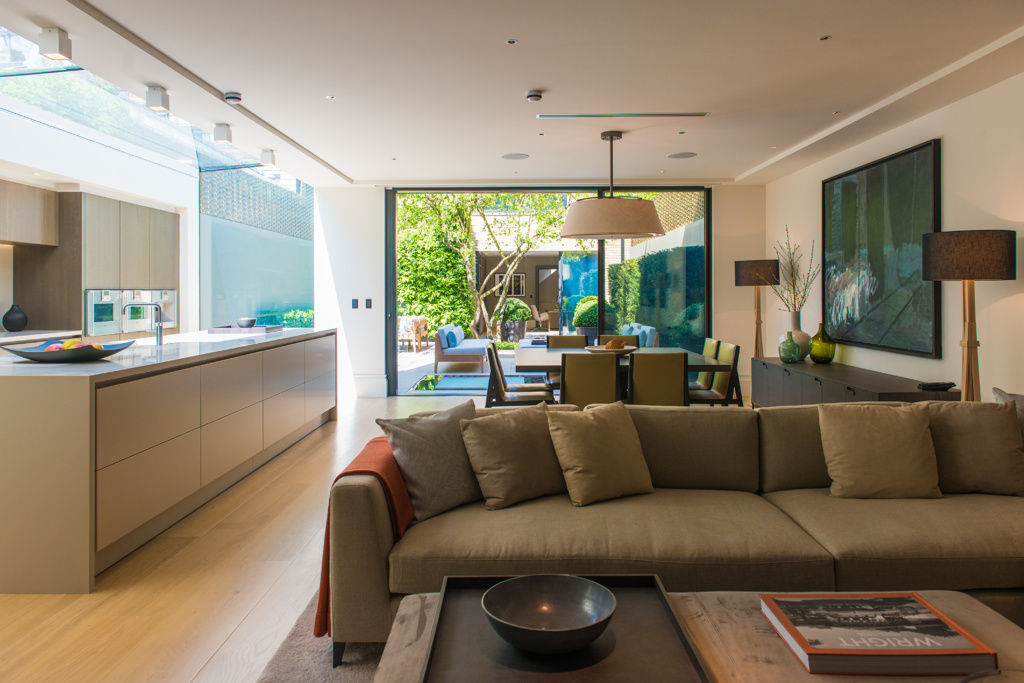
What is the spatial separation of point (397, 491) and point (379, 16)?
92.4 inches

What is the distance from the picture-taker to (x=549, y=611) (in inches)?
64.4

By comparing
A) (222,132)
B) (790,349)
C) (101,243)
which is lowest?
(790,349)

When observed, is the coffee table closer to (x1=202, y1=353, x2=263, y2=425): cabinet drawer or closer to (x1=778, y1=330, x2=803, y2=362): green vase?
(x1=202, y1=353, x2=263, y2=425): cabinet drawer

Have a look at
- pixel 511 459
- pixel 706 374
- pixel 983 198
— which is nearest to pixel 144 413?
pixel 511 459

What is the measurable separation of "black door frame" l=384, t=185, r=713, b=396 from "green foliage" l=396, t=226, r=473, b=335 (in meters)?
2.77

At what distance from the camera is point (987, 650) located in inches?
57.9

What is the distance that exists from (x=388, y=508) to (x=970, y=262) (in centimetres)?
343

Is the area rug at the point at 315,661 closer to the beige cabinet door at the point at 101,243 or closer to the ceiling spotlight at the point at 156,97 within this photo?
the ceiling spotlight at the point at 156,97

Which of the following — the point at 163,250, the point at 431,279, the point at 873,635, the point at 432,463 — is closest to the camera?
the point at 873,635

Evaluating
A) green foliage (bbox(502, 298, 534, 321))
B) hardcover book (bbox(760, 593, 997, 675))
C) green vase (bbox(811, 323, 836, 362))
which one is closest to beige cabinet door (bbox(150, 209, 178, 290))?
green foliage (bbox(502, 298, 534, 321))

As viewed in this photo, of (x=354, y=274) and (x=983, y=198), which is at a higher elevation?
(x=983, y=198)

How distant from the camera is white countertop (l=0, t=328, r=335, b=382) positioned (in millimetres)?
2873

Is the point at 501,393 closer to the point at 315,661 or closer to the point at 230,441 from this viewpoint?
the point at 230,441

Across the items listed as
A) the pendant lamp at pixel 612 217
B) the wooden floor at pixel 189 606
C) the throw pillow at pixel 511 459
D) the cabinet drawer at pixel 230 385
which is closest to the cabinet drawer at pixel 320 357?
the cabinet drawer at pixel 230 385
